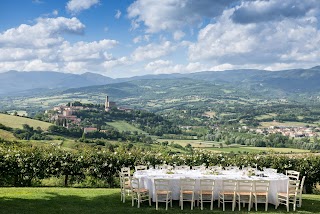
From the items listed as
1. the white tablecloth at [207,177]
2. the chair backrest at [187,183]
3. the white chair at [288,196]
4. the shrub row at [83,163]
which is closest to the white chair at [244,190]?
the white tablecloth at [207,177]

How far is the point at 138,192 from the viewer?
10719 mm

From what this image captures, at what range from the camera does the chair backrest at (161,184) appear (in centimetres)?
1069

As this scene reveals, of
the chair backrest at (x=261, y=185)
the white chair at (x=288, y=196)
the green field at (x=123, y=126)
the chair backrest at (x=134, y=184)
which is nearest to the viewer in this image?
the white chair at (x=288, y=196)

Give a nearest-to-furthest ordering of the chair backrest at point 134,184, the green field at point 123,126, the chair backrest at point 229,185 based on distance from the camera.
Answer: the chair backrest at point 229,185
the chair backrest at point 134,184
the green field at point 123,126

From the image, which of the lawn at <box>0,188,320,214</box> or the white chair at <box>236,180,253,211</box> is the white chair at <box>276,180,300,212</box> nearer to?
the lawn at <box>0,188,320,214</box>

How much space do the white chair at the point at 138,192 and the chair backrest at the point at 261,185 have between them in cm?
306

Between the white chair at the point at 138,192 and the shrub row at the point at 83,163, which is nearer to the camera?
the white chair at the point at 138,192

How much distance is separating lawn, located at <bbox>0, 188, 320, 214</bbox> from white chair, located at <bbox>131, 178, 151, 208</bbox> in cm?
23

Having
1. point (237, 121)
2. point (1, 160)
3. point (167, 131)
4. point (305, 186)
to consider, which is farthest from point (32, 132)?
point (237, 121)

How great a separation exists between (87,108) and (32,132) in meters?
54.1

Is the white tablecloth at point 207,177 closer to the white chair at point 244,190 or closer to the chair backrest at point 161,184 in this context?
the chair backrest at point 161,184

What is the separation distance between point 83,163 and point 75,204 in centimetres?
389

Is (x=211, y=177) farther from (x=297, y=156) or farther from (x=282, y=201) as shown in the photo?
(x=297, y=156)

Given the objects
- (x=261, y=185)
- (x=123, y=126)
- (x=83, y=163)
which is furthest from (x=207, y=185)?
(x=123, y=126)
